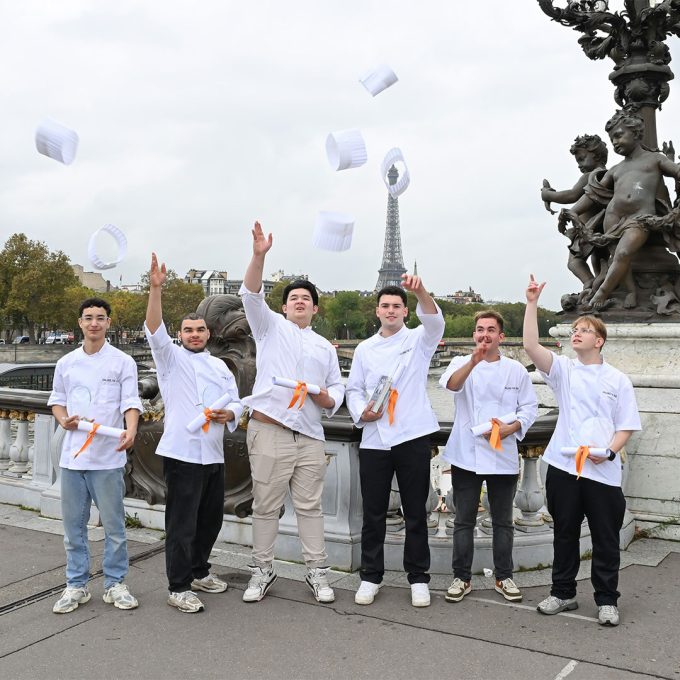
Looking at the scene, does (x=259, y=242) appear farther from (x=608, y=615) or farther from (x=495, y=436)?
(x=608, y=615)

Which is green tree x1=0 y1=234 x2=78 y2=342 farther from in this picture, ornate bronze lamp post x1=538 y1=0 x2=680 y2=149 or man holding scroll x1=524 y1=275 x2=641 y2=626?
man holding scroll x1=524 y1=275 x2=641 y2=626

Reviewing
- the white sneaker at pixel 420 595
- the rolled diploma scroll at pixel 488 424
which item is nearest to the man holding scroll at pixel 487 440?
the rolled diploma scroll at pixel 488 424

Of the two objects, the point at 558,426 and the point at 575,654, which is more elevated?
the point at 558,426

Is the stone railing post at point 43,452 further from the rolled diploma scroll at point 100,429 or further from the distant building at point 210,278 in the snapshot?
the distant building at point 210,278

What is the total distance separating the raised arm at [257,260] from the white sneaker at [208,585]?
1.82 metres

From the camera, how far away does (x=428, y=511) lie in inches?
201

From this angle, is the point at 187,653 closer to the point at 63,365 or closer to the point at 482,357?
the point at 63,365

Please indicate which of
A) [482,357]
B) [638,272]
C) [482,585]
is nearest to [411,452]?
[482,357]

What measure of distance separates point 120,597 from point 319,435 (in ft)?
4.92

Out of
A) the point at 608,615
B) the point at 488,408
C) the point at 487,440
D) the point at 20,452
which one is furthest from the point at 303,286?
the point at 20,452

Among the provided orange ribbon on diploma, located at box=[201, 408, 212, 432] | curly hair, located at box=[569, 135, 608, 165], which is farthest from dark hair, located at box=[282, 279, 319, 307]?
curly hair, located at box=[569, 135, 608, 165]

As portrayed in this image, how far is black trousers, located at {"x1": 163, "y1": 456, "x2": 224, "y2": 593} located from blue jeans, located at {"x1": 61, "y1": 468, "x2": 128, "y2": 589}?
29cm

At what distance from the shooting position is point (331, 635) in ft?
12.8

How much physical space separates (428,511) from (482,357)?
4.06 feet
